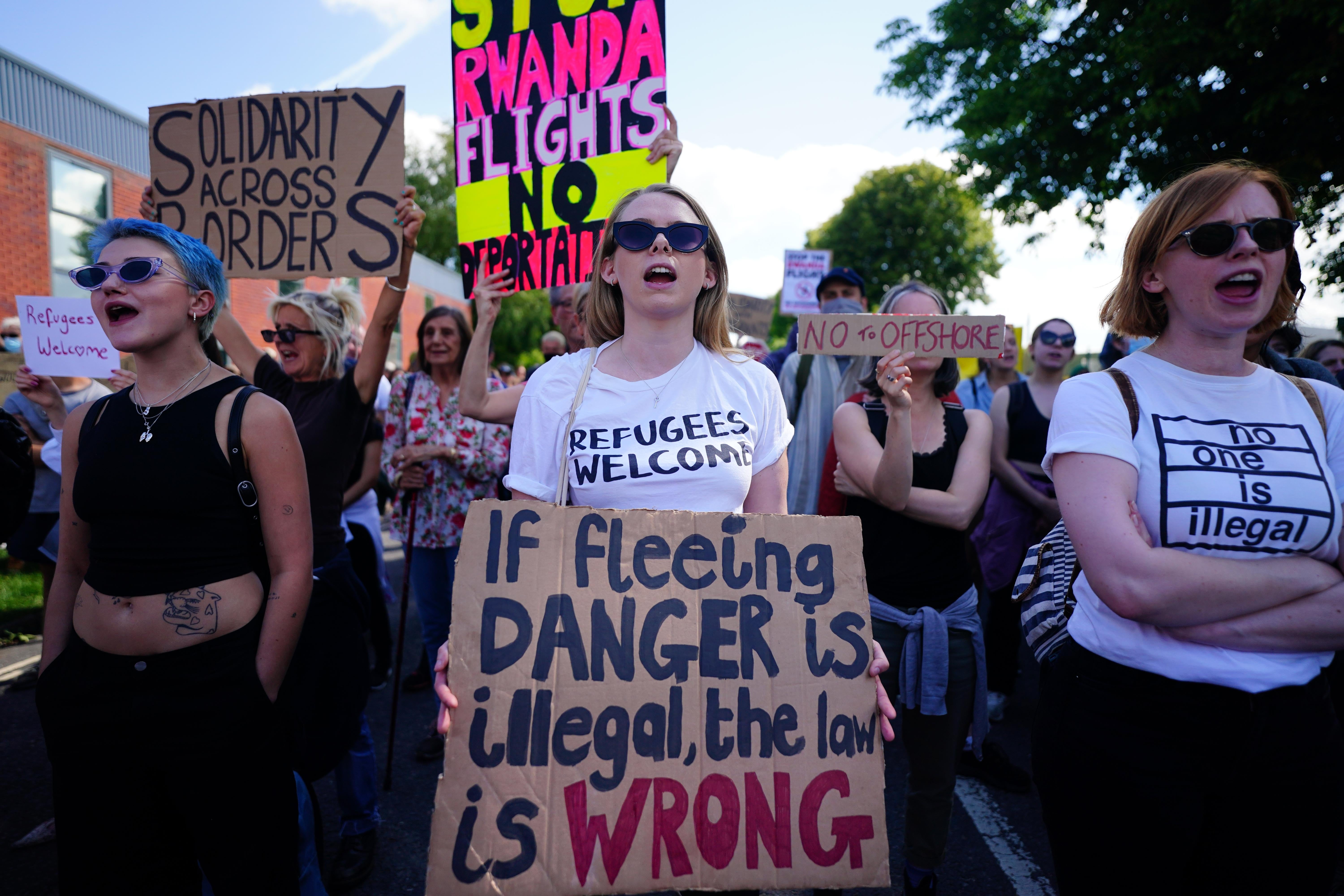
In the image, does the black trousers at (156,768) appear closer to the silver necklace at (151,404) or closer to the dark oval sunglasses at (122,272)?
the silver necklace at (151,404)

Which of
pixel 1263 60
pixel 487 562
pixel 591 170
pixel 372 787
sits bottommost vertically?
pixel 372 787

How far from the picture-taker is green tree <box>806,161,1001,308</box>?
3828cm

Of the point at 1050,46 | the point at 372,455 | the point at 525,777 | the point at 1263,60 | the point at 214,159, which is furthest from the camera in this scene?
the point at 1050,46

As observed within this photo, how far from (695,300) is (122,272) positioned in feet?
4.73

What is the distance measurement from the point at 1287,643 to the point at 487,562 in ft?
5.36

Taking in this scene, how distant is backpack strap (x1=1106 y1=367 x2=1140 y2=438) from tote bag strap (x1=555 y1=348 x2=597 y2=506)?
1.19 m

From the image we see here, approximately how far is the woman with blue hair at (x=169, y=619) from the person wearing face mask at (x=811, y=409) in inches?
93.1

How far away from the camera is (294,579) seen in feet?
6.82

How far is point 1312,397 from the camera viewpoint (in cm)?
178

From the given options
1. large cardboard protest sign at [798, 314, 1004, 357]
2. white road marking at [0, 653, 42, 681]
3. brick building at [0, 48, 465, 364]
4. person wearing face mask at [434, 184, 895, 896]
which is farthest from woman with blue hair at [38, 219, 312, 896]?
brick building at [0, 48, 465, 364]

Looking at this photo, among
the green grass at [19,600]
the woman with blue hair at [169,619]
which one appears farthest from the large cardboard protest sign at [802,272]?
the woman with blue hair at [169,619]

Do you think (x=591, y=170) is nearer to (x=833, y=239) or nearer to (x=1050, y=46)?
(x=1050, y=46)

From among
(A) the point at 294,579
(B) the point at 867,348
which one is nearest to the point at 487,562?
(A) the point at 294,579

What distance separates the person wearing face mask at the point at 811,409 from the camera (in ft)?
12.6
